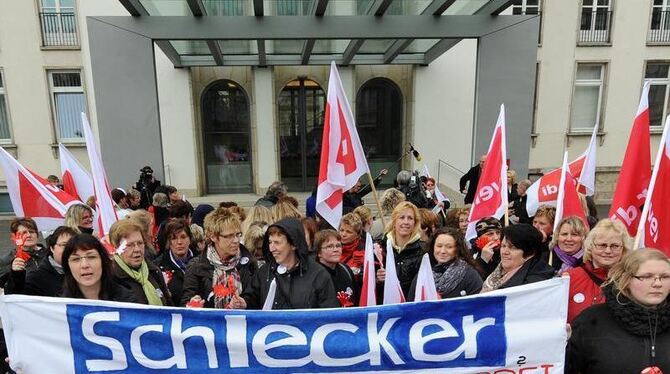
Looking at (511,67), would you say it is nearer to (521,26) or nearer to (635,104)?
(521,26)

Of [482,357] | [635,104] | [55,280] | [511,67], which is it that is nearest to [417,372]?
[482,357]

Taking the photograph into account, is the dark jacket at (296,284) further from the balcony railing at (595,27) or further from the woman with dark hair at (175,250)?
the balcony railing at (595,27)

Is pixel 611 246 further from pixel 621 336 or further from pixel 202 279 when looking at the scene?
pixel 202 279

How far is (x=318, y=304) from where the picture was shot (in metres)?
2.98

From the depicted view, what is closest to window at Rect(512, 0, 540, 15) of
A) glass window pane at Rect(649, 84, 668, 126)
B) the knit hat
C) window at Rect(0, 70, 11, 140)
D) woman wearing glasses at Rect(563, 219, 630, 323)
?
glass window pane at Rect(649, 84, 668, 126)

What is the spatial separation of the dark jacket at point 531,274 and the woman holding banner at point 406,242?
908 mm

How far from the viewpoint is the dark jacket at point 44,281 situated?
3217 mm

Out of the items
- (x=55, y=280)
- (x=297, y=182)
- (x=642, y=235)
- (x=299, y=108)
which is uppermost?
(x=299, y=108)

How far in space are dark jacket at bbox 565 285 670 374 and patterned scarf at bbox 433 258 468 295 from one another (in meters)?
0.94

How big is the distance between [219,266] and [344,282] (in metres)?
0.98

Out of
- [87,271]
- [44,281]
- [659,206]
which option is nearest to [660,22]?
[659,206]

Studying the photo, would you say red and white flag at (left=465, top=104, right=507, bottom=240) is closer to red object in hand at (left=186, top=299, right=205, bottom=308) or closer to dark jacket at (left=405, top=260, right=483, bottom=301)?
dark jacket at (left=405, top=260, right=483, bottom=301)

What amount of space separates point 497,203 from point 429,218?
905mm

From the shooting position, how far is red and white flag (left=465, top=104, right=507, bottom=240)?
473cm
